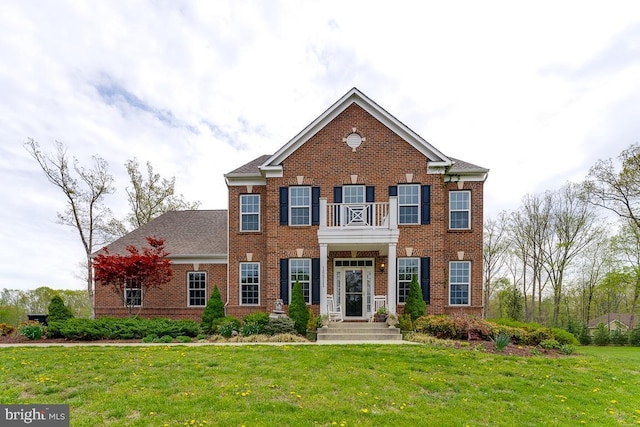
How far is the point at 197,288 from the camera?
16.5 m

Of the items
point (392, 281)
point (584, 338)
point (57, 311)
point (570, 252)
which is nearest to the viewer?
point (392, 281)

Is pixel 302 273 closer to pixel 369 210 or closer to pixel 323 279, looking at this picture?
pixel 323 279

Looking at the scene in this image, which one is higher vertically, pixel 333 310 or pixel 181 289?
pixel 181 289

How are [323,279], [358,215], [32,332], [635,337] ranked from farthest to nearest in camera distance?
[635,337], [358,215], [323,279], [32,332]

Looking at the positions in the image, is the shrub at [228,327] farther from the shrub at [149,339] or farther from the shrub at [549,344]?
the shrub at [549,344]

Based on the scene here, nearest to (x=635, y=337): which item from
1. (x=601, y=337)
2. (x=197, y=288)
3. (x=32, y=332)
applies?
(x=601, y=337)

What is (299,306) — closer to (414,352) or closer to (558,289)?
(414,352)

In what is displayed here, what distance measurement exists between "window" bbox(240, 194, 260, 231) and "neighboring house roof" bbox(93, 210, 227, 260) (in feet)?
6.58

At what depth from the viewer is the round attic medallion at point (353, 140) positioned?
14.6 m

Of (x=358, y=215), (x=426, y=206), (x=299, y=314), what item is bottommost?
(x=299, y=314)

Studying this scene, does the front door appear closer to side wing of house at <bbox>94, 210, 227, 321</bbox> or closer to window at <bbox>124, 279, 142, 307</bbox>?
side wing of house at <bbox>94, 210, 227, 321</bbox>

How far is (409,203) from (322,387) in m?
9.70

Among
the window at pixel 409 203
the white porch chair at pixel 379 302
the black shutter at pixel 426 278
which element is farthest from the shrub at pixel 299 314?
the window at pixel 409 203

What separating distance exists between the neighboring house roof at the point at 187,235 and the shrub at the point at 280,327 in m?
5.57
